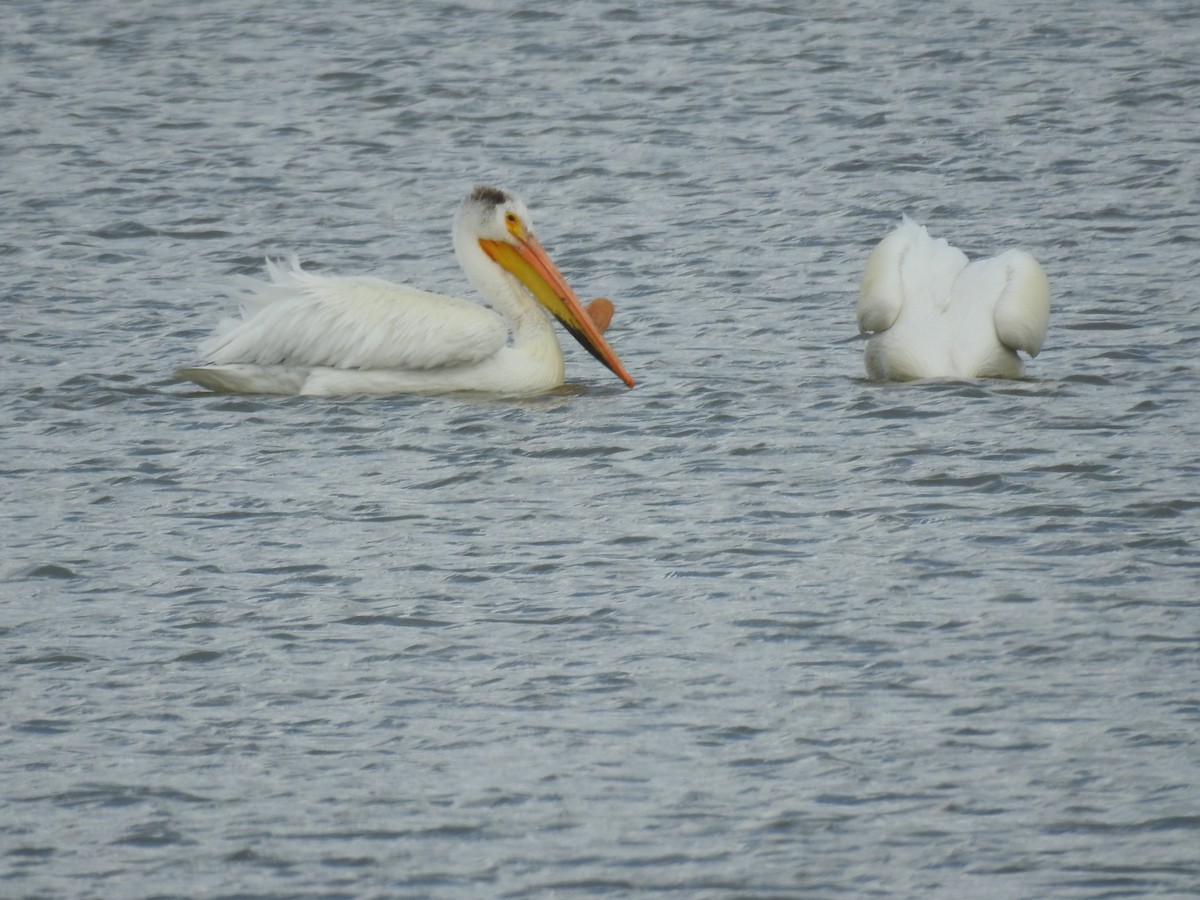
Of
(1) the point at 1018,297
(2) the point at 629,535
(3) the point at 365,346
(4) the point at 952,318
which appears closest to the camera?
(2) the point at 629,535

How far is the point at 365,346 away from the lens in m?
8.30

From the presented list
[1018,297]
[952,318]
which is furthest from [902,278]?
[1018,297]

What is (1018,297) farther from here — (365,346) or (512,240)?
(365,346)

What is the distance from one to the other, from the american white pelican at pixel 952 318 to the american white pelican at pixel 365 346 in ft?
3.18

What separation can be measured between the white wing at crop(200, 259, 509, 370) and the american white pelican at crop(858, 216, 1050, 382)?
1.42 meters

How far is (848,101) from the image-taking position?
13.2 meters

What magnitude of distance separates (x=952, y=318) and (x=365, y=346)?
2.13 meters

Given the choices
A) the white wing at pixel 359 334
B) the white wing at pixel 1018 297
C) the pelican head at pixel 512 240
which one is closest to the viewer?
the white wing at pixel 1018 297

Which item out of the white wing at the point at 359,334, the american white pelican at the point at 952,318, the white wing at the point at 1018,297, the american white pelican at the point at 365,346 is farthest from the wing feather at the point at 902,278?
the white wing at the point at 359,334

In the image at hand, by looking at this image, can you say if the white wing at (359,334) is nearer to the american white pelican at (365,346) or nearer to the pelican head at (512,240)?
the american white pelican at (365,346)

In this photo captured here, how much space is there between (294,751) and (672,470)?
8.08ft

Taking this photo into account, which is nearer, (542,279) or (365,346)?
(365,346)

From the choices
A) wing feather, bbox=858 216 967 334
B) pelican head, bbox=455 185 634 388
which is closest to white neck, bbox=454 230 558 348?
pelican head, bbox=455 185 634 388

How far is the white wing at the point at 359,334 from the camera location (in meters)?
8.29
